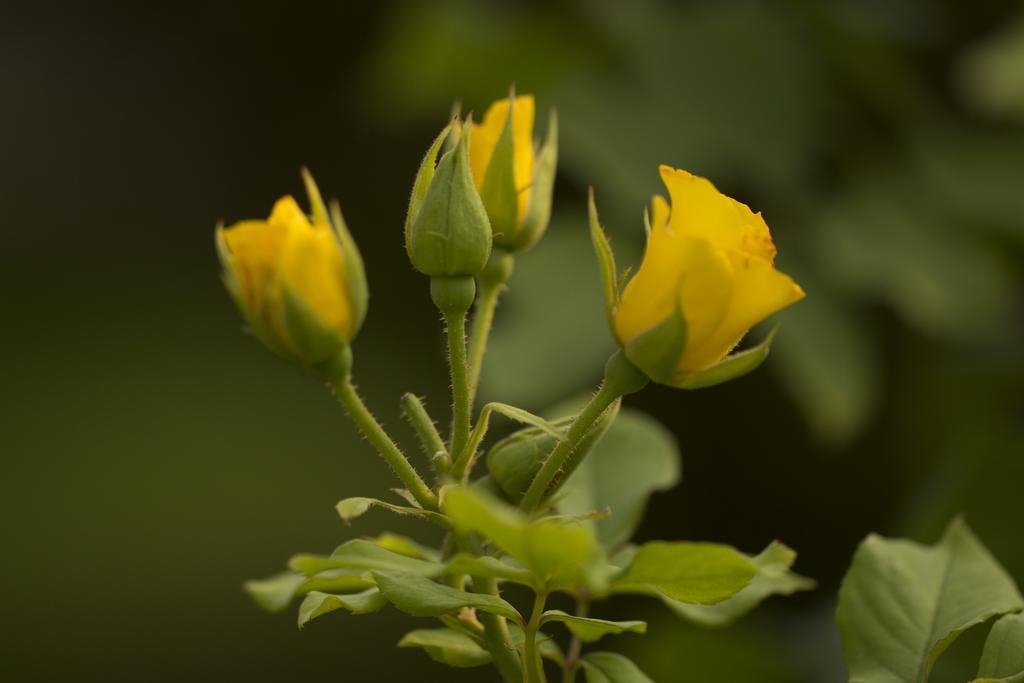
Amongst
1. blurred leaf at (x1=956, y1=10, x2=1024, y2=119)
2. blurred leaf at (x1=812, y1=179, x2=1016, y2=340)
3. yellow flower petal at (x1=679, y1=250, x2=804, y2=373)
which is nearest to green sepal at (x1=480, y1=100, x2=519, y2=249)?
yellow flower petal at (x1=679, y1=250, x2=804, y2=373)

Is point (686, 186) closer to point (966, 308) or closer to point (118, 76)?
point (966, 308)

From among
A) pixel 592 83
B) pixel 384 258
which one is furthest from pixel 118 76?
pixel 592 83

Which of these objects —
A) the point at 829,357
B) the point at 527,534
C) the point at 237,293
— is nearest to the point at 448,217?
the point at 237,293

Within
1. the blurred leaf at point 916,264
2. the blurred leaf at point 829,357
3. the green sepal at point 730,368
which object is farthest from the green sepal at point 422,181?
the blurred leaf at point 916,264

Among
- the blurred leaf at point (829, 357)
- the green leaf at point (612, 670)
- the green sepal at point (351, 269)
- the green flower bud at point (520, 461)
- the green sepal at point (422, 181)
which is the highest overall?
the green sepal at point (422, 181)

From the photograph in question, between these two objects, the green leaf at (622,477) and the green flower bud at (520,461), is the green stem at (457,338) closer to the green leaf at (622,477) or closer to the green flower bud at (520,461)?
the green flower bud at (520,461)

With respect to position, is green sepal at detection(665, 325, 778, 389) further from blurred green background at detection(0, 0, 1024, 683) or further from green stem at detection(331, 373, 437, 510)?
blurred green background at detection(0, 0, 1024, 683)
